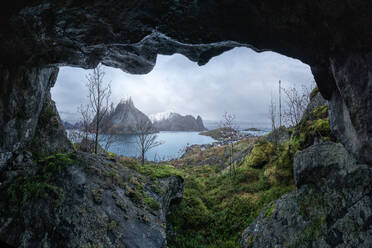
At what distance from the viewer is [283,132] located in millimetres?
21844

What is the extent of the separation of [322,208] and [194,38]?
5.94m

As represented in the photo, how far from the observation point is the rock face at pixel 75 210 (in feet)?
11.0

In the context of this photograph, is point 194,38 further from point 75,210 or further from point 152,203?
point 152,203

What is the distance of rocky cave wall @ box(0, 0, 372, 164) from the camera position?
8.07 ft

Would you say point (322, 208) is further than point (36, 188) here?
Yes

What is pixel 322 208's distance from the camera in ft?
13.7

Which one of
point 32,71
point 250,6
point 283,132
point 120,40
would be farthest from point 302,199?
point 283,132

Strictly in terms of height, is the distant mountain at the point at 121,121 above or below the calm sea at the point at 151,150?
above

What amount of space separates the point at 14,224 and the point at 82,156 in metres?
2.21

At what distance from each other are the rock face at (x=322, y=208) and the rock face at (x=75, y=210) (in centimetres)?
373

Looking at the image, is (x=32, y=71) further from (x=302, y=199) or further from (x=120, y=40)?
(x=302, y=199)

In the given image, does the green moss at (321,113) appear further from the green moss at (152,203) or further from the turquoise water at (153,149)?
the turquoise water at (153,149)

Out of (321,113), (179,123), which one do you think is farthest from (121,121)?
(179,123)

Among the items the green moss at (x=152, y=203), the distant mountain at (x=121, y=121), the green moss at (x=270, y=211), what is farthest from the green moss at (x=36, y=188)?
the distant mountain at (x=121, y=121)
